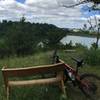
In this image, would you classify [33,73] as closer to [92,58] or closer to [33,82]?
[33,82]

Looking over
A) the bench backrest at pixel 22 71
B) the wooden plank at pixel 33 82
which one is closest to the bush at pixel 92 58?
the wooden plank at pixel 33 82

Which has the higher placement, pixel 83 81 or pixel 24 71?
pixel 24 71

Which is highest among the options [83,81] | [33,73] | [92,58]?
[33,73]

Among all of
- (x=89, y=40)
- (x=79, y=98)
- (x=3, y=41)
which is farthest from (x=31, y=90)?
(x=3, y=41)

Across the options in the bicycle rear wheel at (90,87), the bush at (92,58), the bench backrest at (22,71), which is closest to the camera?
the bench backrest at (22,71)

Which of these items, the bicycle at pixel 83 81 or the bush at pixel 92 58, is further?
the bush at pixel 92 58

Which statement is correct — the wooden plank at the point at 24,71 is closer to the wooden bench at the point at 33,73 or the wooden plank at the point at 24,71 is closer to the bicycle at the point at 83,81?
the wooden bench at the point at 33,73

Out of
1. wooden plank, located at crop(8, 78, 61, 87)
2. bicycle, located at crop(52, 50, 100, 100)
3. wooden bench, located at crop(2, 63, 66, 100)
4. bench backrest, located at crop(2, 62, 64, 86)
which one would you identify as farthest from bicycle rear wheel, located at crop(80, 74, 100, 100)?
bench backrest, located at crop(2, 62, 64, 86)

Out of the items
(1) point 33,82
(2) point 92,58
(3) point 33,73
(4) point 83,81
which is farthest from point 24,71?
(2) point 92,58

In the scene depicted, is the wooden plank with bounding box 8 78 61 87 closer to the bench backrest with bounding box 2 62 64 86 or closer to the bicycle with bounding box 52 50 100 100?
the bench backrest with bounding box 2 62 64 86

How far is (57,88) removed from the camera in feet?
24.3

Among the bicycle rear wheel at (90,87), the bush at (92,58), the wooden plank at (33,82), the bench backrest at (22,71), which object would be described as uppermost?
the bench backrest at (22,71)

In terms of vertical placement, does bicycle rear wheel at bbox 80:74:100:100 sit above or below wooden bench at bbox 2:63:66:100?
below

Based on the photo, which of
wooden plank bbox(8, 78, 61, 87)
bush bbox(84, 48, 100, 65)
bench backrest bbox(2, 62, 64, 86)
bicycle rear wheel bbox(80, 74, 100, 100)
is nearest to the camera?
bench backrest bbox(2, 62, 64, 86)
